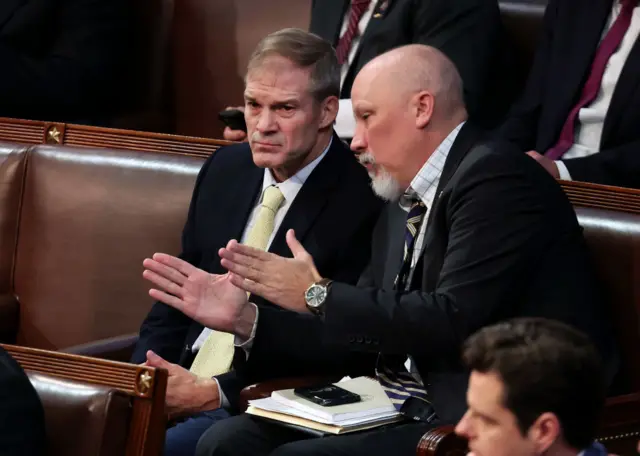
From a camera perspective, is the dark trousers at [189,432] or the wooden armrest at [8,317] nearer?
the dark trousers at [189,432]

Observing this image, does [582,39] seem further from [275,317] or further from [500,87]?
[275,317]

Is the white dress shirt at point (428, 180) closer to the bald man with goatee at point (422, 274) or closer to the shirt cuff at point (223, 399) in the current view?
the bald man with goatee at point (422, 274)

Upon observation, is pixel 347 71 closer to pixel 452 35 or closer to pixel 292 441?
pixel 452 35

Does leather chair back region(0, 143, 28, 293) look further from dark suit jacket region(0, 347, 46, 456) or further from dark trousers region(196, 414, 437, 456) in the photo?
dark suit jacket region(0, 347, 46, 456)

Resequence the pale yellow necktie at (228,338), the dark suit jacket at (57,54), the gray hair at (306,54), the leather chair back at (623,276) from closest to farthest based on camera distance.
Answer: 1. the leather chair back at (623,276)
2. the pale yellow necktie at (228,338)
3. the gray hair at (306,54)
4. the dark suit jacket at (57,54)

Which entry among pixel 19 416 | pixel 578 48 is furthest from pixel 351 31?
pixel 19 416

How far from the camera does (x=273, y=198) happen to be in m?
2.68

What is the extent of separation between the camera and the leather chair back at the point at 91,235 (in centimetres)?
296

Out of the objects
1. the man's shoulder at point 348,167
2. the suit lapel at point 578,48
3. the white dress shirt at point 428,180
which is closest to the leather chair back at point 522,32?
the suit lapel at point 578,48

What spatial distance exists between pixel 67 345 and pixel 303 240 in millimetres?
778

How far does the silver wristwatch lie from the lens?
223 cm

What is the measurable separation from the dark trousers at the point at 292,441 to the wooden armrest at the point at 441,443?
6.3 inches

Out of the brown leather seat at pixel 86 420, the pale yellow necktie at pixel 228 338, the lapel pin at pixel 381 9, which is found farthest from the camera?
the lapel pin at pixel 381 9

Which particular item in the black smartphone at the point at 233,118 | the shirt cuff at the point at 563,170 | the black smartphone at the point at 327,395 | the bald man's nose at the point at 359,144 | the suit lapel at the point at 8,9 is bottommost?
the black smartphone at the point at 327,395
